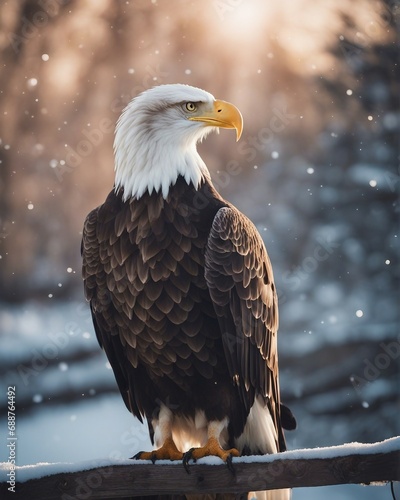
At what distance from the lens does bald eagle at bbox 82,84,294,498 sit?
93.5 inches

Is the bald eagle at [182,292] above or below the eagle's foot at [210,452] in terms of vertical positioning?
A: above

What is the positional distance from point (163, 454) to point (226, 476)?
321mm

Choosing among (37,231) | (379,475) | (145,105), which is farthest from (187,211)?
(379,475)

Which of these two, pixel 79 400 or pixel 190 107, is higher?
pixel 190 107

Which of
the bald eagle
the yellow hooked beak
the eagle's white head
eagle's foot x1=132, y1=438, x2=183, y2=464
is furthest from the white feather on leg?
the yellow hooked beak

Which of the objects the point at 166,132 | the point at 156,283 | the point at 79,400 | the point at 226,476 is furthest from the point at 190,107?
the point at 226,476

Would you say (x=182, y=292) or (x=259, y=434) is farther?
(x=259, y=434)

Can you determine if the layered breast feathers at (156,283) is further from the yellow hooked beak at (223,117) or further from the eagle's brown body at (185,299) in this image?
the yellow hooked beak at (223,117)

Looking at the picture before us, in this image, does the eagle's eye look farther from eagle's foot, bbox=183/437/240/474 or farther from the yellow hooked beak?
eagle's foot, bbox=183/437/240/474

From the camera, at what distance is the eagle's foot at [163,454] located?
7.72 ft

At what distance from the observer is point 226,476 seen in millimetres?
2131

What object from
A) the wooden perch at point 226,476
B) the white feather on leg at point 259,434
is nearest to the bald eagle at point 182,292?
the white feather on leg at point 259,434

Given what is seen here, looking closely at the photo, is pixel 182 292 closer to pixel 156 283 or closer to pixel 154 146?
pixel 156 283

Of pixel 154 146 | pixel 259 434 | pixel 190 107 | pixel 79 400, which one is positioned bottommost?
pixel 259 434
